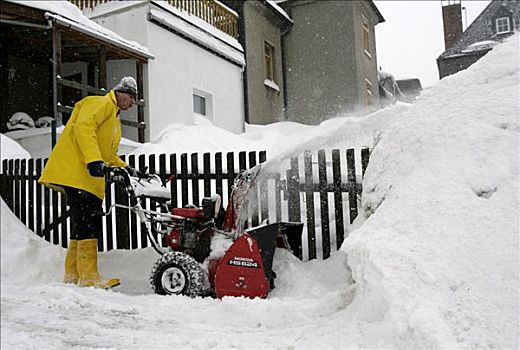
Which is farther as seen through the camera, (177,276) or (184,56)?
(184,56)

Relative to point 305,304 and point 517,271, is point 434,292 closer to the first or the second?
point 517,271

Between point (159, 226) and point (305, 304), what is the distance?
1.82 meters

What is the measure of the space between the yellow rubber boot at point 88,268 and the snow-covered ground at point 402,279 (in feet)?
0.44

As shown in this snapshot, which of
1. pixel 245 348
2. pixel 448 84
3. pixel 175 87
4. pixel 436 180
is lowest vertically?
pixel 245 348

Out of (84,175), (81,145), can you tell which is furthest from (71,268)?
(81,145)

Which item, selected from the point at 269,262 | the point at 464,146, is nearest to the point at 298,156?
the point at 269,262

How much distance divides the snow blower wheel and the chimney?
32.6 metres

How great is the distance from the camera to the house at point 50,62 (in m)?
10.2

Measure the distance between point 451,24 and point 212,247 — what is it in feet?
108

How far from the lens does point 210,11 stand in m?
15.7

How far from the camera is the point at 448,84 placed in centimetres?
385

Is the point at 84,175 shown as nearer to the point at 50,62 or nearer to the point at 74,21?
the point at 74,21

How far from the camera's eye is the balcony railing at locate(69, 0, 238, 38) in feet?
44.8

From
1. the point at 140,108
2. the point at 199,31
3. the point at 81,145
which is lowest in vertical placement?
the point at 81,145
